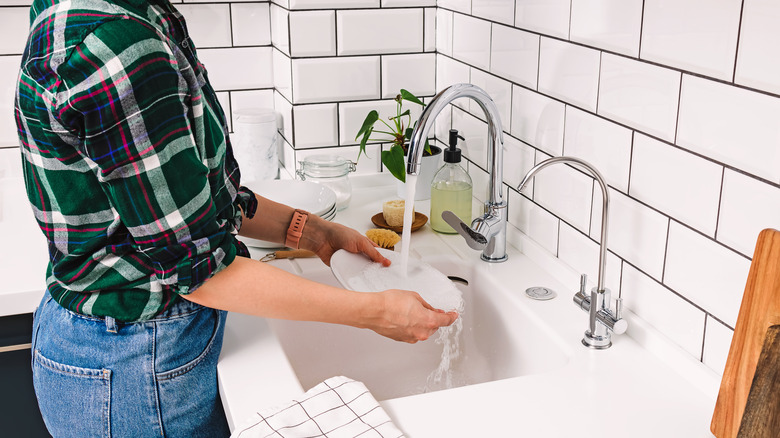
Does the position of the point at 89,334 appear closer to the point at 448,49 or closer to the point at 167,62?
the point at 167,62

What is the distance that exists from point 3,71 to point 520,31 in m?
1.15

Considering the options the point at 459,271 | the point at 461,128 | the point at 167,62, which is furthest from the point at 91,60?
A: the point at 461,128

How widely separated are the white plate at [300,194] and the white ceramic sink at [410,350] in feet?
0.71

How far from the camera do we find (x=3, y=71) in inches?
67.2

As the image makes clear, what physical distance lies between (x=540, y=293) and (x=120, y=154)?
0.72 meters

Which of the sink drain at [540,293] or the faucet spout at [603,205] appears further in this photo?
the sink drain at [540,293]

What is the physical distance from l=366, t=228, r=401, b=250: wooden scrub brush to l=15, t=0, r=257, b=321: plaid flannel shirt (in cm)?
52

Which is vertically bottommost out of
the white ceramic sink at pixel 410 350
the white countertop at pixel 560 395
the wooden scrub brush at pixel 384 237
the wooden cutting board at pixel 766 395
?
the white ceramic sink at pixel 410 350

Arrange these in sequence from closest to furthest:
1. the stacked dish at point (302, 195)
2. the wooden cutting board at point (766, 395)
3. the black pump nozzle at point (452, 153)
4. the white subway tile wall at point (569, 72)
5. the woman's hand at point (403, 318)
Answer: the wooden cutting board at point (766, 395) → the woman's hand at point (403, 318) → the white subway tile wall at point (569, 72) → the black pump nozzle at point (452, 153) → the stacked dish at point (302, 195)

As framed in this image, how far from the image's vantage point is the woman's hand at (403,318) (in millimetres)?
1015

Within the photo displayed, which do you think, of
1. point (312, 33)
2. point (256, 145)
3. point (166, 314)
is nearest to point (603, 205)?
point (166, 314)

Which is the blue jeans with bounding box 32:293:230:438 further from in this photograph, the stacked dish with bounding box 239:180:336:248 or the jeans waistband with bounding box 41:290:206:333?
the stacked dish with bounding box 239:180:336:248

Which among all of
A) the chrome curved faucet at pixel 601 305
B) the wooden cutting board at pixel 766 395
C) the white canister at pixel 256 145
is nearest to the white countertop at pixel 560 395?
the chrome curved faucet at pixel 601 305

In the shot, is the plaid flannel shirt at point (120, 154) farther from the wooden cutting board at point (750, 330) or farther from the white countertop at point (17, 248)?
the wooden cutting board at point (750, 330)
